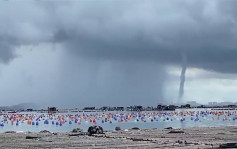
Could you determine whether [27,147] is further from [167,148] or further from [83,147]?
[167,148]

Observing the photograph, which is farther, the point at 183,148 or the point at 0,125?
the point at 0,125

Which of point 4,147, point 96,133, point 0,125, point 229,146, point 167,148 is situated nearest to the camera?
point 229,146

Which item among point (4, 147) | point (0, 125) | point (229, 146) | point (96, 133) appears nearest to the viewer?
point (229, 146)

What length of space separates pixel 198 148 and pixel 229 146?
2.94 m

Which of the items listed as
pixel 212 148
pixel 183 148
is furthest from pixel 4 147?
pixel 212 148

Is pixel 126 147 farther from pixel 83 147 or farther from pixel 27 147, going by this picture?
pixel 27 147

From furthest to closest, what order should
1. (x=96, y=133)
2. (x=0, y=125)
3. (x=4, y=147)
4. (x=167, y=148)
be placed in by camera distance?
(x=0, y=125), (x=96, y=133), (x=4, y=147), (x=167, y=148)

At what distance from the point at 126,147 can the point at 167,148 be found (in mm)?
4100

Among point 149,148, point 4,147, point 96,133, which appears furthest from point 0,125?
point 149,148

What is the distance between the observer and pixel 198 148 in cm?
3888

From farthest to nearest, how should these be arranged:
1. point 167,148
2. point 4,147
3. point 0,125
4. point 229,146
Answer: point 0,125 → point 4,147 → point 167,148 → point 229,146

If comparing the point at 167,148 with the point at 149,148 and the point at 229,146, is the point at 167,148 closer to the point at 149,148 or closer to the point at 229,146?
the point at 149,148

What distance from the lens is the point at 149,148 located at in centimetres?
4031

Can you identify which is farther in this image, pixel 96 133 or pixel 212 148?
pixel 96 133
